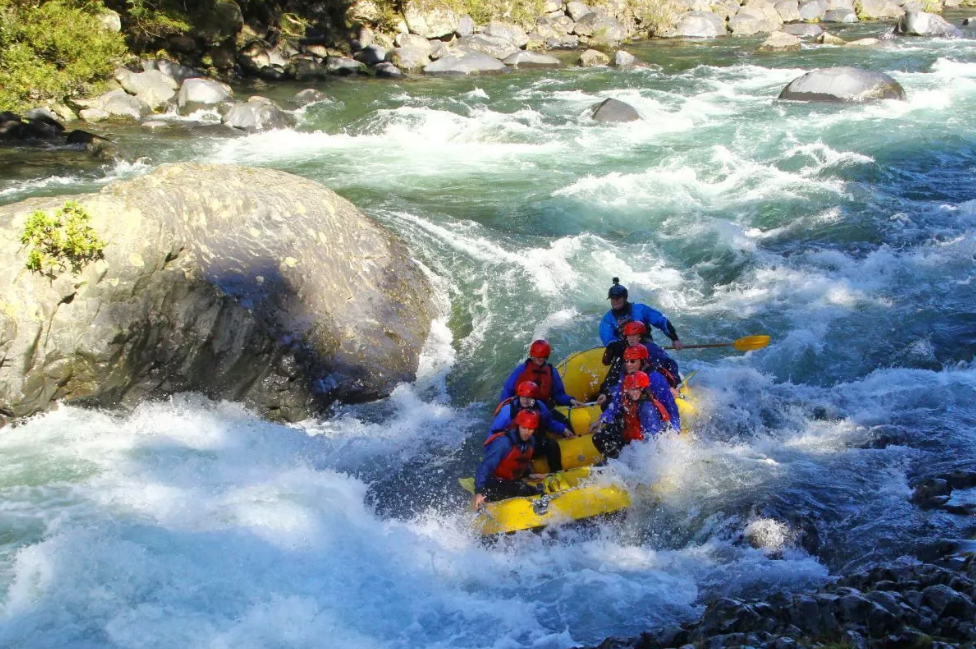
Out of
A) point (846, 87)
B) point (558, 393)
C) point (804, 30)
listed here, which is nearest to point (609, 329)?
point (558, 393)

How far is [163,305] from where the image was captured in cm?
689

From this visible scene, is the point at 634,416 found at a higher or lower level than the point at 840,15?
lower

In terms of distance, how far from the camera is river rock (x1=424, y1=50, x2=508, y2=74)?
21.2 m

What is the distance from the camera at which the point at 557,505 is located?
5.93 metres

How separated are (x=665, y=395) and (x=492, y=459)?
1.47 m

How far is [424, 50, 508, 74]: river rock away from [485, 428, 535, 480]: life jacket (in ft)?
54.3

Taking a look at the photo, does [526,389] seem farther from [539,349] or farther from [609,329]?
[609,329]

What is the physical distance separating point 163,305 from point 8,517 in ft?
6.41

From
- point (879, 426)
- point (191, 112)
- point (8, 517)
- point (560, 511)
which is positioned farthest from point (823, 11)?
point (8, 517)

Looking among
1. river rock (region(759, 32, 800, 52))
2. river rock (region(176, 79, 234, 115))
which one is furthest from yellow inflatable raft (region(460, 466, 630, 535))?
river rock (region(759, 32, 800, 52))

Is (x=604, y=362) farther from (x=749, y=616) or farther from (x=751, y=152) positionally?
(x=751, y=152)

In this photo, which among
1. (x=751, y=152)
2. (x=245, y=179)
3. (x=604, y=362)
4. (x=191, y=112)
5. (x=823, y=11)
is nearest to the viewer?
(x=604, y=362)

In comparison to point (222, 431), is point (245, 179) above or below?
above

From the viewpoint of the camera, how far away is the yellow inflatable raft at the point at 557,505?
5.86 m
